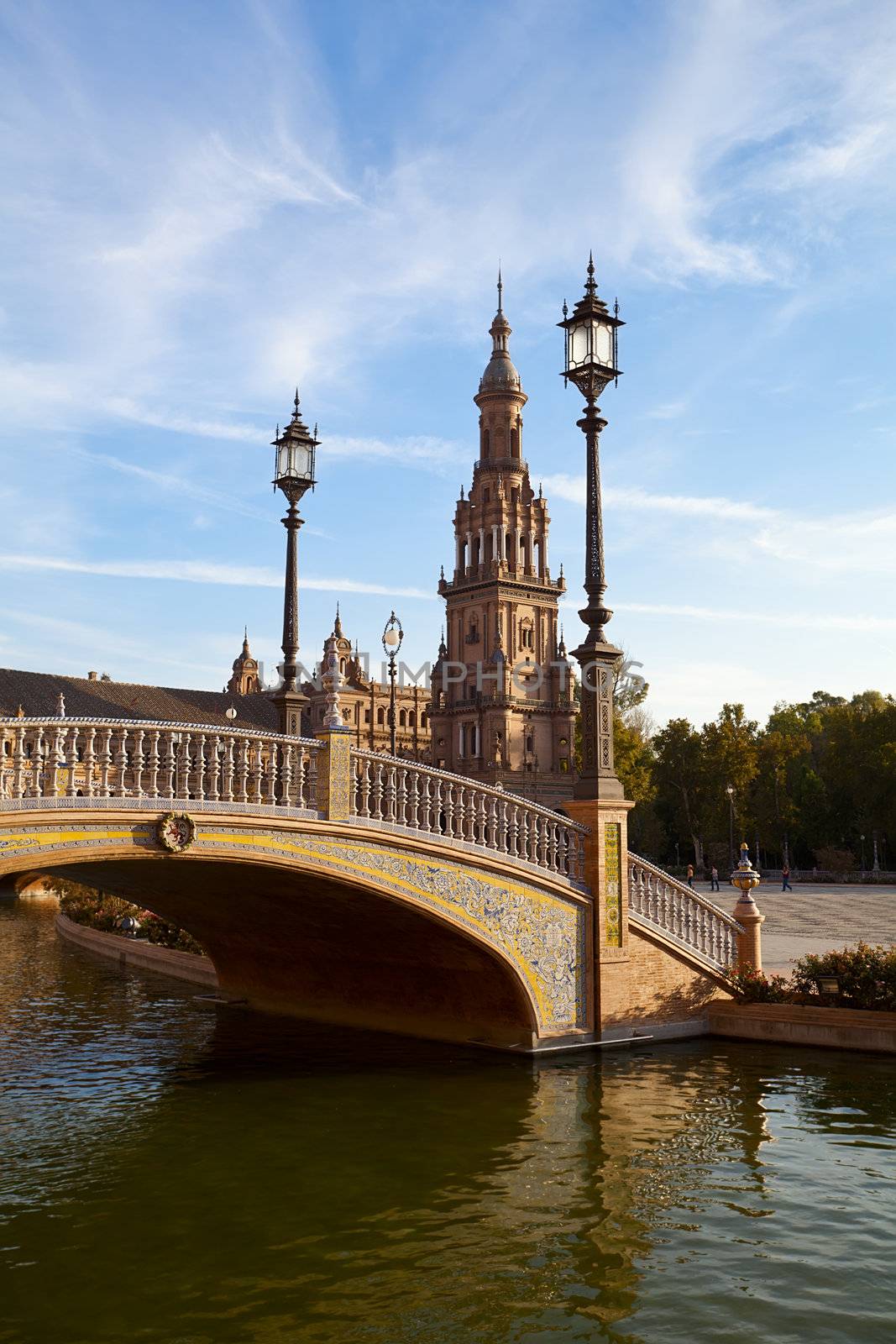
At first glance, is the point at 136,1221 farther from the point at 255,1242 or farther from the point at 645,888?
the point at 645,888

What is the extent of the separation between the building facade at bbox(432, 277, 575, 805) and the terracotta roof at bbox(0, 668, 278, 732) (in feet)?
52.2

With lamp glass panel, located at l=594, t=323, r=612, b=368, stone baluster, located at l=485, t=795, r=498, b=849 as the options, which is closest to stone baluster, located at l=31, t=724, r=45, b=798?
stone baluster, located at l=485, t=795, r=498, b=849

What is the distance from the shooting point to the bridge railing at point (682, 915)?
717 inches

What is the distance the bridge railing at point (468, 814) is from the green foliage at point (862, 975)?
12.3 ft

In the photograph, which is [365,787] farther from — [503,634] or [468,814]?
[503,634]

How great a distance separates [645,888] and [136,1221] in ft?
31.6

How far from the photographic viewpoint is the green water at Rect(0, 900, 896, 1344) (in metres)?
8.66

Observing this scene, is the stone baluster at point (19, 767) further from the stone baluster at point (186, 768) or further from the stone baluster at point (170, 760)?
the stone baluster at point (186, 768)

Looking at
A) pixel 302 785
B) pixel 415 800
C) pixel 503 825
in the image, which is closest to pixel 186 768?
pixel 302 785

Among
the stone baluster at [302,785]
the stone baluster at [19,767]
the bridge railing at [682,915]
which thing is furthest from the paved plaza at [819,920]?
the stone baluster at [19,767]

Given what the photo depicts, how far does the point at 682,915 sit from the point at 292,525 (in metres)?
8.53

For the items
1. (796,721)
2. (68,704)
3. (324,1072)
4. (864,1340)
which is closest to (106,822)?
(324,1072)

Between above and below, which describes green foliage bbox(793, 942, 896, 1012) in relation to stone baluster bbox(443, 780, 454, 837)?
below

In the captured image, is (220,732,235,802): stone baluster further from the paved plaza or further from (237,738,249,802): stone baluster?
the paved plaza
